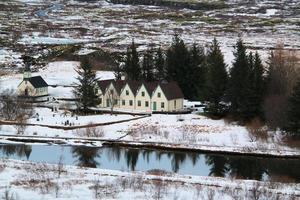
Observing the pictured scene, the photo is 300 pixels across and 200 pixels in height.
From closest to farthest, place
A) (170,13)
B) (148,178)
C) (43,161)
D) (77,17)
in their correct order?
1. (148,178)
2. (43,161)
3. (77,17)
4. (170,13)

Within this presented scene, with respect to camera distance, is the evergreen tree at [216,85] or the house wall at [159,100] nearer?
the evergreen tree at [216,85]

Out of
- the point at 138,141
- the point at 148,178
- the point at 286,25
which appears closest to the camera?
the point at 148,178

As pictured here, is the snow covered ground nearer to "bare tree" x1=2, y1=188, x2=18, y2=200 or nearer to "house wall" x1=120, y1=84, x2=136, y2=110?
"bare tree" x1=2, y1=188, x2=18, y2=200

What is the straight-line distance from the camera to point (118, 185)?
35812 millimetres

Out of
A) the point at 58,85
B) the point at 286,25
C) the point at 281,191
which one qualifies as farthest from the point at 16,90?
the point at 286,25

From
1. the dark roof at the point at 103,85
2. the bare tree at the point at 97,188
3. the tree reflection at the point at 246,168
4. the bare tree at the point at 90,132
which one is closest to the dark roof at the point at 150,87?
the dark roof at the point at 103,85

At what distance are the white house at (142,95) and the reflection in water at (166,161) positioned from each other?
13.8 metres

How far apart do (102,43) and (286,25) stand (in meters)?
56.5

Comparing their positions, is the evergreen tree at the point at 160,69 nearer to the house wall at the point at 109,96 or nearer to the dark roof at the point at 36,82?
the house wall at the point at 109,96

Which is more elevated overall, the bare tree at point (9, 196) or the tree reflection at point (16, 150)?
the tree reflection at point (16, 150)

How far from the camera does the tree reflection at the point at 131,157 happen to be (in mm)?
45250

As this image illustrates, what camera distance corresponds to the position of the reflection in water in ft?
142

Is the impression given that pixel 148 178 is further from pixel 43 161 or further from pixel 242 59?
pixel 242 59

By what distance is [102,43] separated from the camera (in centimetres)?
12381
